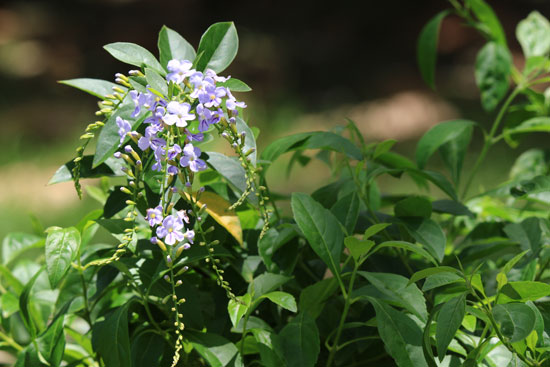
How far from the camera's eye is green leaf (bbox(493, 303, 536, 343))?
81cm

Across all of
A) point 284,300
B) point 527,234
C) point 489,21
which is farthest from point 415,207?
point 489,21

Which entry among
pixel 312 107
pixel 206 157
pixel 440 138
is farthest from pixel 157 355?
pixel 312 107

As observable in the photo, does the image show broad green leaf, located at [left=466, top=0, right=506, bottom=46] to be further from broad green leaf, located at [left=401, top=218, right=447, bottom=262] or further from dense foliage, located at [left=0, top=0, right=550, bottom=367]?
broad green leaf, located at [left=401, top=218, right=447, bottom=262]

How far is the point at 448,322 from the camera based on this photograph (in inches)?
32.8

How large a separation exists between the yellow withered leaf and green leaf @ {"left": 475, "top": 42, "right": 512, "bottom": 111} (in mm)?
748

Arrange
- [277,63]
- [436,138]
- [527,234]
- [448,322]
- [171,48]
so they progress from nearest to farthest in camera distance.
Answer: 1. [448,322]
2. [171,48]
3. [527,234]
4. [436,138]
5. [277,63]

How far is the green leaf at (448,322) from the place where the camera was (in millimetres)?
819

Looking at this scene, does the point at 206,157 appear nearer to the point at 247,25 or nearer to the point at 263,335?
the point at 263,335

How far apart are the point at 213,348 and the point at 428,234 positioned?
0.38m

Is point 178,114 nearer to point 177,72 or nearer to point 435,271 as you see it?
point 177,72

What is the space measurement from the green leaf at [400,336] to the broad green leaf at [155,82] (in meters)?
0.41

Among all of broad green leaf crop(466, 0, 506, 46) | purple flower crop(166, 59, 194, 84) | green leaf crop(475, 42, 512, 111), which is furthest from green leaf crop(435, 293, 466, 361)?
broad green leaf crop(466, 0, 506, 46)

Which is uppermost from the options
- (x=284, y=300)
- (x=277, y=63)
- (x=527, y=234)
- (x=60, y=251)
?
(x=60, y=251)

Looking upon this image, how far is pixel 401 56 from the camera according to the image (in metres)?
5.61
